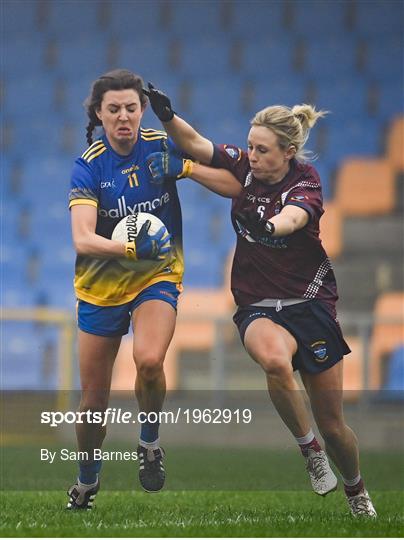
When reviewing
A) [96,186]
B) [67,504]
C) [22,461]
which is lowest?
[22,461]

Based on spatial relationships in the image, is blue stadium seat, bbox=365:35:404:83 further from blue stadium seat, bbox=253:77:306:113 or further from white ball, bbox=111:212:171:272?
white ball, bbox=111:212:171:272

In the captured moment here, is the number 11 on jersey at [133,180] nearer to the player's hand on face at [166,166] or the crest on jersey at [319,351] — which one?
the player's hand on face at [166,166]

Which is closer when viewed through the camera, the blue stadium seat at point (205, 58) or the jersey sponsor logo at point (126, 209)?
the jersey sponsor logo at point (126, 209)

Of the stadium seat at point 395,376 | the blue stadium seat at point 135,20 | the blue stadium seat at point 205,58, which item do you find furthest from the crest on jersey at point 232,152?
the blue stadium seat at point 135,20

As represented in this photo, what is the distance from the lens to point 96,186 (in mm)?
5867

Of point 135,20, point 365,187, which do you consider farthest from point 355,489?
point 135,20

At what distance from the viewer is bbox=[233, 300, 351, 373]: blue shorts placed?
225 inches

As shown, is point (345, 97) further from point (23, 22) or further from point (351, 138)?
point (23, 22)

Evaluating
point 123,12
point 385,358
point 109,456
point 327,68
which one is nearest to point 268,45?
point 327,68

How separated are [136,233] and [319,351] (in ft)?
3.14

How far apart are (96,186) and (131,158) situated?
214mm

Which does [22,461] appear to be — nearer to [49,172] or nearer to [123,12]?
[49,172]

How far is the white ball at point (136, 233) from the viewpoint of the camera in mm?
5793
